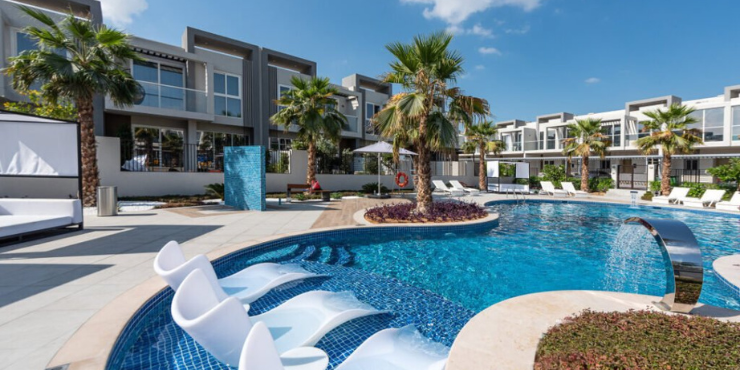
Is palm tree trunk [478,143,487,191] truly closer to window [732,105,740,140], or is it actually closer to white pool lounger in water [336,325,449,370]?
window [732,105,740,140]

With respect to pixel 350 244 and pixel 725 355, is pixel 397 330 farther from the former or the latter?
pixel 350 244

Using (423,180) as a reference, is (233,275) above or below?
below

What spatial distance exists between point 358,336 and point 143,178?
14236mm

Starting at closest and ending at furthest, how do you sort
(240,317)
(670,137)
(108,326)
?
(240,317), (108,326), (670,137)

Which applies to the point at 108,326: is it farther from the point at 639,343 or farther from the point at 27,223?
the point at 27,223

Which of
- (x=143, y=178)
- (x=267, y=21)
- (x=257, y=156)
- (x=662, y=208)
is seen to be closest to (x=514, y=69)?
(x=662, y=208)

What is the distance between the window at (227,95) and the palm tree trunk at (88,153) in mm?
8421

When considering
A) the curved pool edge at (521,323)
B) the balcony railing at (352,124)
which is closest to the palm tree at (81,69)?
the curved pool edge at (521,323)

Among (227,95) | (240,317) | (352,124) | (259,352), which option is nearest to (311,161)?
(227,95)

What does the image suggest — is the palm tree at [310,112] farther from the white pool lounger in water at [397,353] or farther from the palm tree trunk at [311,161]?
the white pool lounger in water at [397,353]

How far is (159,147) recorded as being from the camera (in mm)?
17328

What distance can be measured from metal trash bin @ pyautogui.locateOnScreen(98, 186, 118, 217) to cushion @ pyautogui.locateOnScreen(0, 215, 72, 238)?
8.51ft

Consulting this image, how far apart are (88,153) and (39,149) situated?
131 inches

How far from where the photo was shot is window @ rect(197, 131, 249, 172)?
1777 cm
